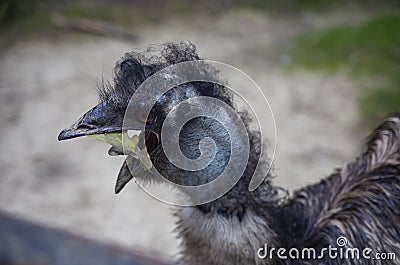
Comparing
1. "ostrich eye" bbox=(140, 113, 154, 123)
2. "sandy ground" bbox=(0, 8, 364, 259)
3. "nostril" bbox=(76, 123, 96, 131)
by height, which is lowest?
"nostril" bbox=(76, 123, 96, 131)

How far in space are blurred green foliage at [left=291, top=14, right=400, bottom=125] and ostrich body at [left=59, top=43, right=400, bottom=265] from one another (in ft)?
7.02

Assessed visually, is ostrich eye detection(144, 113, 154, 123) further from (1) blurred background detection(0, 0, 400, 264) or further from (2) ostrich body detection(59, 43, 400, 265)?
(1) blurred background detection(0, 0, 400, 264)

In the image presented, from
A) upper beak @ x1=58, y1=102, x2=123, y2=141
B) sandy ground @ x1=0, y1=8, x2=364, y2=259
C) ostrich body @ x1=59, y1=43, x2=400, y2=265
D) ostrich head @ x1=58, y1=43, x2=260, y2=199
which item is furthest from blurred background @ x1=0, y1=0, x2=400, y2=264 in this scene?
upper beak @ x1=58, y1=102, x2=123, y2=141

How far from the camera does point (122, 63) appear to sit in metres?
1.72

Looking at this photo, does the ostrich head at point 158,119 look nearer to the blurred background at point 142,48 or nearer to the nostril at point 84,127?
the nostril at point 84,127

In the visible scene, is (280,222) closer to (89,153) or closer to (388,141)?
(388,141)

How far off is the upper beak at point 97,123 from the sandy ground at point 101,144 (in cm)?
112

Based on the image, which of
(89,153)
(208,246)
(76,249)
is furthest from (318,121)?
(208,246)

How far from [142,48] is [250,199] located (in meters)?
2.98

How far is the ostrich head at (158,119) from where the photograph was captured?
167 centimetres

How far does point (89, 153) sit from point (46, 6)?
214 cm

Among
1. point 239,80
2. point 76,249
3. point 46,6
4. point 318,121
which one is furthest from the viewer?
point 46,6

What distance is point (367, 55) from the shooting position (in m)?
4.80

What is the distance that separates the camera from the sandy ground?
11.5ft
